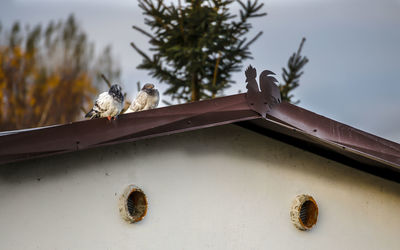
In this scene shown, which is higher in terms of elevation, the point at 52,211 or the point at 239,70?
the point at 239,70

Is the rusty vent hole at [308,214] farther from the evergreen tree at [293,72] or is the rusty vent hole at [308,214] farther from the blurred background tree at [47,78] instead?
the blurred background tree at [47,78]

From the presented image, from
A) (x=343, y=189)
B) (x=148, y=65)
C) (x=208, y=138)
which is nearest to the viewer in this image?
(x=208, y=138)

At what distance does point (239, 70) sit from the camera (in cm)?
995

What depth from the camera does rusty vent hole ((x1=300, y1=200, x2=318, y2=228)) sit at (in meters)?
5.39

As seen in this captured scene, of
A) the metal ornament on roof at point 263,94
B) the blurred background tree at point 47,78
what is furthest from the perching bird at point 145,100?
the blurred background tree at point 47,78

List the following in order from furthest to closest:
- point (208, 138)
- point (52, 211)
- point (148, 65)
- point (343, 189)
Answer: point (148, 65) → point (343, 189) → point (208, 138) → point (52, 211)

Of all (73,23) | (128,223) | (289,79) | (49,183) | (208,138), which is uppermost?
(73,23)

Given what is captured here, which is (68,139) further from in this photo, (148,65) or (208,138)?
(148,65)

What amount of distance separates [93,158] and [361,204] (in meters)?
2.56

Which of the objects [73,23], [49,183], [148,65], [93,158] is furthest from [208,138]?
[73,23]

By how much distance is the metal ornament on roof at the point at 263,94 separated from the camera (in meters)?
4.41

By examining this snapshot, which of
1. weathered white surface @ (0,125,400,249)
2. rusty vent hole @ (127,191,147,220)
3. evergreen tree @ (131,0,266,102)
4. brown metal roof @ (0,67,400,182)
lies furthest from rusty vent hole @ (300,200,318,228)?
evergreen tree @ (131,0,266,102)

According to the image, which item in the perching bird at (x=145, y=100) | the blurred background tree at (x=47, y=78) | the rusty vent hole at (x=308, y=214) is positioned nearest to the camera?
the rusty vent hole at (x=308, y=214)

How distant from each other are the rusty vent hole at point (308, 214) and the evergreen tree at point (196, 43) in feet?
13.8
